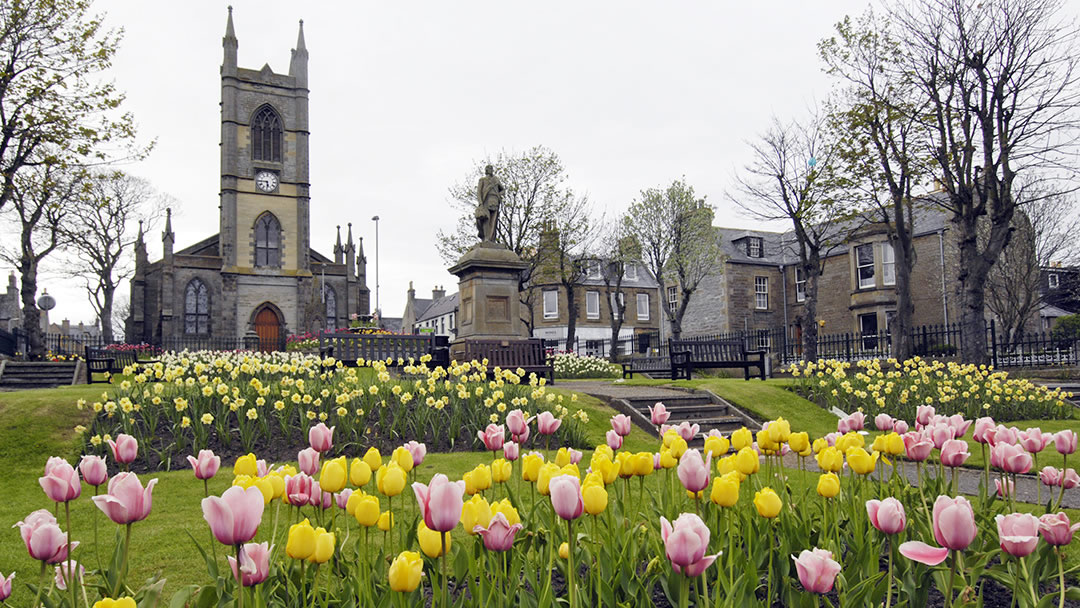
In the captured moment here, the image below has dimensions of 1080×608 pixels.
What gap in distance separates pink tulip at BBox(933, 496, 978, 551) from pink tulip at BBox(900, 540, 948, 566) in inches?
1.7

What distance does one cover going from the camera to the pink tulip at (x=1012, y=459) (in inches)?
122

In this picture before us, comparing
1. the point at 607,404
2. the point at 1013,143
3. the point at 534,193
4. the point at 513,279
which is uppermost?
the point at 534,193

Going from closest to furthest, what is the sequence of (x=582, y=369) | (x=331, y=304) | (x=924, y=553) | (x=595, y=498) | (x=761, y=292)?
1. (x=924, y=553)
2. (x=595, y=498)
3. (x=582, y=369)
4. (x=761, y=292)
5. (x=331, y=304)

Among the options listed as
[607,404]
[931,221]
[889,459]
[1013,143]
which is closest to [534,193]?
[931,221]

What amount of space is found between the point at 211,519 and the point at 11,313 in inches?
3318

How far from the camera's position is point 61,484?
7.89ft

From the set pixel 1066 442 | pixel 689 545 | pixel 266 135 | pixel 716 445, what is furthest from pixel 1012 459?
pixel 266 135

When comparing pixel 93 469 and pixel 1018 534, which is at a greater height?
pixel 93 469

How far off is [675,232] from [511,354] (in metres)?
22.8

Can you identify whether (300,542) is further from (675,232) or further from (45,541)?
(675,232)

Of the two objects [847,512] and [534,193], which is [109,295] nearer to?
[534,193]

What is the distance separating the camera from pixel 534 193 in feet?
124

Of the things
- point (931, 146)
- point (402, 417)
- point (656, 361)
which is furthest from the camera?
point (656, 361)

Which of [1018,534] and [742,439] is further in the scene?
[742,439]
